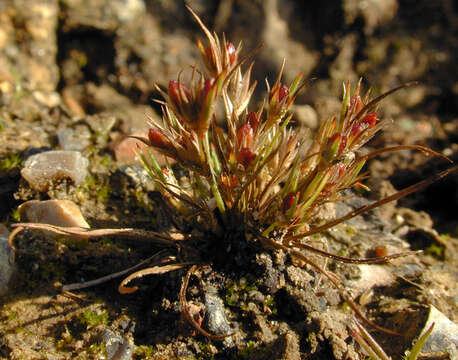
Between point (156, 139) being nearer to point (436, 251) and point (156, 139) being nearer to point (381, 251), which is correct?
point (381, 251)

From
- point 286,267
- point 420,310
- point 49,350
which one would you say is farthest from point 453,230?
point 49,350

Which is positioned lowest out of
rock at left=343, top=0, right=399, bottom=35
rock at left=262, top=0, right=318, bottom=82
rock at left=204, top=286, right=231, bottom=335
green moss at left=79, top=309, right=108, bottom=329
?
green moss at left=79, top=309, right=108, bottom=329

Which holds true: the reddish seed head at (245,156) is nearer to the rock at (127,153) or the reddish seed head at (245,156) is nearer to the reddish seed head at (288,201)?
the reddish seed head at (288,201)

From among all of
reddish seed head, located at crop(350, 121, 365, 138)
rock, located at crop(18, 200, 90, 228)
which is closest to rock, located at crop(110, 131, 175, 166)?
rock, located at crop(18, 200, 90, 228)

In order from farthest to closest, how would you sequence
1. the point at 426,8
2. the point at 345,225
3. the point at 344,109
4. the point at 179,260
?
the point at 426,8
the point at 345,225
the point at 179,260
the point at 344,109

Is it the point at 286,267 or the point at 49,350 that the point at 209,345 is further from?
the point at 49,350

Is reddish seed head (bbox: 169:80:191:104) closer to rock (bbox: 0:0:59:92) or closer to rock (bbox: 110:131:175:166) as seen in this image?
rock (bbox: 110:131:175:166)

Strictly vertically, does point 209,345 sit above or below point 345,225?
below
